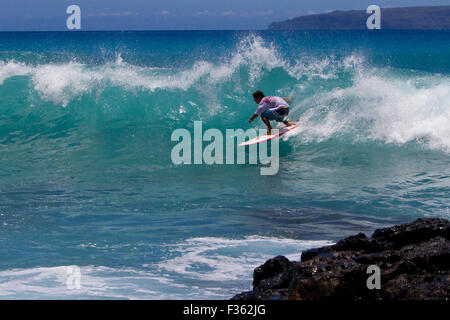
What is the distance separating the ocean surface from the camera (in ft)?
23.2

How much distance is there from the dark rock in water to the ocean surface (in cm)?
94

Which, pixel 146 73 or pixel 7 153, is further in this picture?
pixel 146 73

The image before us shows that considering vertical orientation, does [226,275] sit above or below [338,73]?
below

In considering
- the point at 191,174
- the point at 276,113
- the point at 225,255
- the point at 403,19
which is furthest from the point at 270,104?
the point at 403,19

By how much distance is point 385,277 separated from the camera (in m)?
5.00

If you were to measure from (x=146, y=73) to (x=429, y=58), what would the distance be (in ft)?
81.2

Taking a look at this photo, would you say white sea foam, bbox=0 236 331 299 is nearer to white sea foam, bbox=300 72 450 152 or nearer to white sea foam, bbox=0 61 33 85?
white sea foam, bbox=300 72 450 152

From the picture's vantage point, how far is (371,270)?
16.3 feet

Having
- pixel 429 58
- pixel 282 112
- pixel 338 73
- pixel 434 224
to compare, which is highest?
pixel 429 58

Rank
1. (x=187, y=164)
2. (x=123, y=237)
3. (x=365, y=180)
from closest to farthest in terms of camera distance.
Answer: (x=123, y=237), (x=365, y=180), (x=187, y=164)

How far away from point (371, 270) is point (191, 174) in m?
7.22

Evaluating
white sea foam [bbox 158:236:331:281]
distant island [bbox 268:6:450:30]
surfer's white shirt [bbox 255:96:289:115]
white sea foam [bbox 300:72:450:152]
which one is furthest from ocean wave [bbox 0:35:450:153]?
distant island [bbox 268:6:450:30]

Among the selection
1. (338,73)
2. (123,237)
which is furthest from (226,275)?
(338,73)

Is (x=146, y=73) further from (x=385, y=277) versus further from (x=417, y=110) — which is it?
→ (x=385, y=277)
